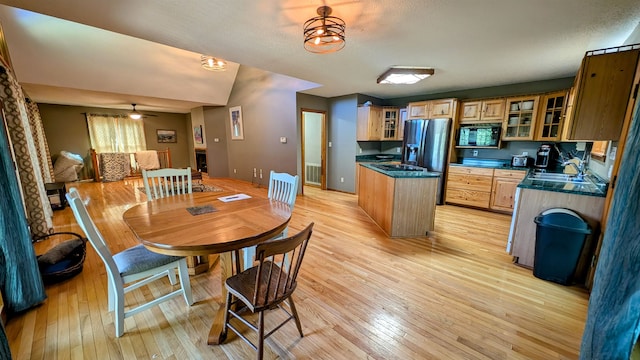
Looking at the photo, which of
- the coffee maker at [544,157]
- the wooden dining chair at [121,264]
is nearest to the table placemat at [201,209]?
the wooden dining chair at [121,264]

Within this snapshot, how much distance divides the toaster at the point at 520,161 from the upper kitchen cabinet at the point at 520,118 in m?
0.33

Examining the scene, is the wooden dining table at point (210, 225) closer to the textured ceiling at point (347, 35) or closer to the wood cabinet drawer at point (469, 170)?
the textured ceiling at point (347, 35)

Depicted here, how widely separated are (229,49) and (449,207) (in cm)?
446

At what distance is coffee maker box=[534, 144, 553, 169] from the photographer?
149 inches

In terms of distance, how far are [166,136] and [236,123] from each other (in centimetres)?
418

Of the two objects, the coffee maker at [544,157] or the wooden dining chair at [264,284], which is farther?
the coffee maker at [544,157]

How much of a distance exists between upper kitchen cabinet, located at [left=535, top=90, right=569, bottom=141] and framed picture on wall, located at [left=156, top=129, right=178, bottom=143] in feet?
35.3

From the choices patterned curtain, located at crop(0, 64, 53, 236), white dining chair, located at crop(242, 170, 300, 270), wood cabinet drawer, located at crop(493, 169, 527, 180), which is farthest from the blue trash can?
patterned curtain, located at crop(0, 64, 53, 236)

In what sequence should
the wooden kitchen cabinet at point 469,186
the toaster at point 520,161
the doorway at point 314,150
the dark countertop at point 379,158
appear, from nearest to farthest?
the toaster at point 520,161 → the wooden kitchen cabinet at point 469,186 → the dark countertop at point 379,158 → the doorway at point 314,150

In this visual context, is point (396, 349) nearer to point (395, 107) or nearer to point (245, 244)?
point (245, 244)

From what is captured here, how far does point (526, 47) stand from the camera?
2.50 metres

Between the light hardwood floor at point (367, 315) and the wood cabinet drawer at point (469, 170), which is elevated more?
the wood cabinet drawer at point (469, 170)

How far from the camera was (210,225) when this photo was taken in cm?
153

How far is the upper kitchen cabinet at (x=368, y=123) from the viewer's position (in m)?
5.12
